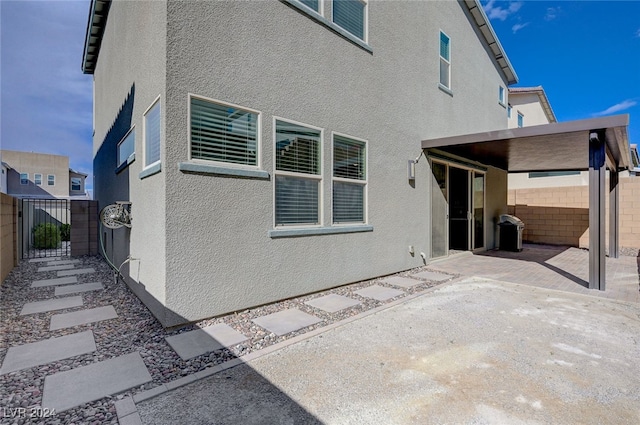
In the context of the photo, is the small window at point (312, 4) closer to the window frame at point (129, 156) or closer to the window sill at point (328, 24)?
the window sill at point (328, 24)

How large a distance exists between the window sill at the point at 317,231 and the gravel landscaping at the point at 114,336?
1.02 m

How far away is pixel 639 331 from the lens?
149 inches

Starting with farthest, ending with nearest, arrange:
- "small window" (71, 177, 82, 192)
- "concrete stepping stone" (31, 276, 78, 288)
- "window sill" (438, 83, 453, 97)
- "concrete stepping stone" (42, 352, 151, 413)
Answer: "small window" (71, 177, 82, 192)
"window sill" (438, 83, 453, 97)
"concrete stepping stone" (31, 276, 78, 288)
"concrete stepping stone" (42, 352, 151, 413)

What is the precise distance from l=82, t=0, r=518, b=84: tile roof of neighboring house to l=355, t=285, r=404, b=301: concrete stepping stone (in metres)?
8.69

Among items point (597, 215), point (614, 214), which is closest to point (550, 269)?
point (597, 215)

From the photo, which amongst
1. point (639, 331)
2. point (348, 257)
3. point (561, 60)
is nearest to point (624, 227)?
point (639, 331)

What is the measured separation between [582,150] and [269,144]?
7.39 metres

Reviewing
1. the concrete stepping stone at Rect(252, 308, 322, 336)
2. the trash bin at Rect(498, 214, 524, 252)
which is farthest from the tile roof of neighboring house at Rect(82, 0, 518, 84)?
the concrete stepping stone at Rect(252, 308, 322, 336)

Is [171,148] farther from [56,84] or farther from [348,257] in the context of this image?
[56,84]

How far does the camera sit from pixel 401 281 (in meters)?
6.23

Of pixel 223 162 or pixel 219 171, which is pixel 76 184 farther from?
pixel 219 171

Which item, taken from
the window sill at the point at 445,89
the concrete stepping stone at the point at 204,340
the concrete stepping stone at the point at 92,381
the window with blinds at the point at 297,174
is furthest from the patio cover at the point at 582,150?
the concrete stepping stone at the point at 92,381

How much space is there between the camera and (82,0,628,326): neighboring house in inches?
148

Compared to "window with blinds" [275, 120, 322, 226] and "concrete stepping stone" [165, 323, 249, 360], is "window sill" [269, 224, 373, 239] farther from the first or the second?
"concrete stepping stone" [165, 323, 249, 360]
